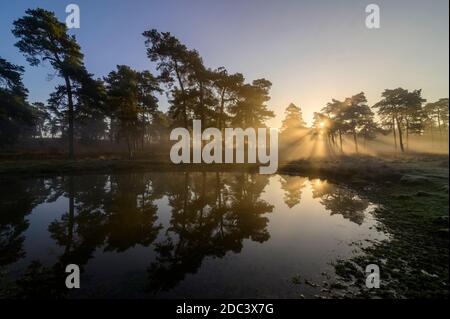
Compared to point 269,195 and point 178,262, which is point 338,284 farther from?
point 269,195

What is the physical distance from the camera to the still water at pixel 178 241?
20.6 feet

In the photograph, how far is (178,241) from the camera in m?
9.40

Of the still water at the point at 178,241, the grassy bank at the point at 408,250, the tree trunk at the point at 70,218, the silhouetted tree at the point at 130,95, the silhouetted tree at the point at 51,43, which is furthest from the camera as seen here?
the silhouetted tree at the point at 130,95

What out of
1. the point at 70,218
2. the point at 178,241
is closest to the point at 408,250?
the point at 178,241

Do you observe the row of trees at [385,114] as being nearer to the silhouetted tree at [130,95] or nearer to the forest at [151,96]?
the forest at [151,96]

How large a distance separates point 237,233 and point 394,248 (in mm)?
6206

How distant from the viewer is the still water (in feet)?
20.6

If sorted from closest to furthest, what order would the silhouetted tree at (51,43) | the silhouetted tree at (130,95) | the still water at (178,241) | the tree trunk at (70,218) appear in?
the still water at (178,241) < the tree trunk at (70,218) < the silhouetted tree at (51,43) < the silhouetted tree at (130,95)

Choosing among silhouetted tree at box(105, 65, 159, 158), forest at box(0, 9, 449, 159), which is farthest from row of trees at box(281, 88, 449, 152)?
silhouetted tree at box(105, 65, 159, 158)

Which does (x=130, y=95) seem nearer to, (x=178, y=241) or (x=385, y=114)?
(x=178, y=241)

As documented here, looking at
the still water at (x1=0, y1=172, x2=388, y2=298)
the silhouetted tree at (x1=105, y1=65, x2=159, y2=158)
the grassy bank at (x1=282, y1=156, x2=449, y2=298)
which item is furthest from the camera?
the silhouetted tree at (x1=105, y1=65, x2=159, y2=158)

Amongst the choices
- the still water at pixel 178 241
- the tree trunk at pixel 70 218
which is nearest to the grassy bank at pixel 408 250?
the still water at pixel 178 241

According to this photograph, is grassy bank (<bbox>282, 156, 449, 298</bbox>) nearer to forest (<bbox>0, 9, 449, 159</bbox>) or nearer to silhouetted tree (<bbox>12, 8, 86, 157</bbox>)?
forest (<bbox>0, 9, 449, 159</bbox>)

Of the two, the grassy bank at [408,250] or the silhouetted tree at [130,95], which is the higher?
the silhouetted tree at [130,95]
